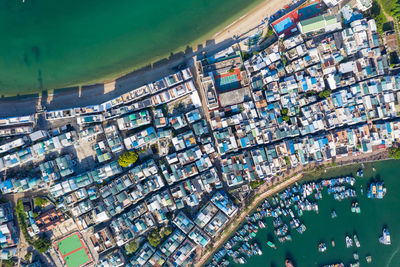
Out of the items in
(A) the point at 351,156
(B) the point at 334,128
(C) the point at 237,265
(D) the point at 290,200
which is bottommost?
(C) the point at 237,265

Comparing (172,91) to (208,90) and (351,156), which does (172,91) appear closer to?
(208,90)

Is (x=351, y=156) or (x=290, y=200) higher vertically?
(x=351, y=156)

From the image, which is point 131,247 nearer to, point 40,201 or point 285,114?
point 40,201

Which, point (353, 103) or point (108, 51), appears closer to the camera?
point (353, 103)

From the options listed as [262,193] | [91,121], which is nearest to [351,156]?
[262,193]

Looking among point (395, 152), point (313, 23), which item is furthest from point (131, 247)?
point (313, 23)

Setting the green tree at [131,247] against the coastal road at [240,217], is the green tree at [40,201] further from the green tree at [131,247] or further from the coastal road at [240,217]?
the coastal road at [240,217]
